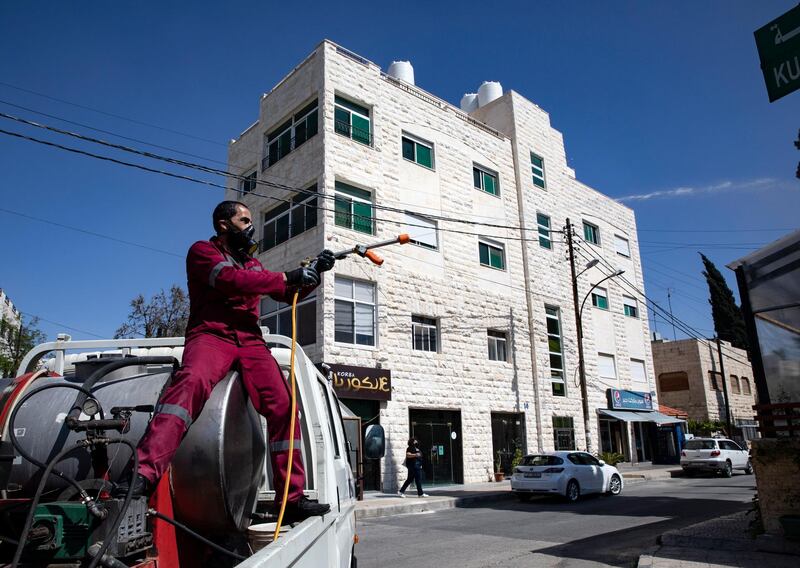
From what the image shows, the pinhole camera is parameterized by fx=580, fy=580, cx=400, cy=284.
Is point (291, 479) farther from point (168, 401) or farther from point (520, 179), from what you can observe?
point (520, 179)

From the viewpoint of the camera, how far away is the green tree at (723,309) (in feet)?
165

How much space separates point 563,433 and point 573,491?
30.9ft

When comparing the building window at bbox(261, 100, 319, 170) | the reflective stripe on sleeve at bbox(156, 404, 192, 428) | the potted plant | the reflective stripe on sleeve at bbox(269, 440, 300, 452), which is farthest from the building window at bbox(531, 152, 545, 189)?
the reflective stripe on sleeve at bbox(156, 404, 192, 428)

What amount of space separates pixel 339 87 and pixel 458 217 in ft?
22.1

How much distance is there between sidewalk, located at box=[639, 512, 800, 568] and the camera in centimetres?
655

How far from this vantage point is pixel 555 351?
85.1 feet

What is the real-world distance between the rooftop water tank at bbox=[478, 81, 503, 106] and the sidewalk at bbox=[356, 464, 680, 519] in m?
19.2

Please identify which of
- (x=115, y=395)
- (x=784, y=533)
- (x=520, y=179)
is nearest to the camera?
(x=115, y=395)

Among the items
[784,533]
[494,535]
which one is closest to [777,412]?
[784,533]

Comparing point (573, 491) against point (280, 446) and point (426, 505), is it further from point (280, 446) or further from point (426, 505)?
point (280, 446)

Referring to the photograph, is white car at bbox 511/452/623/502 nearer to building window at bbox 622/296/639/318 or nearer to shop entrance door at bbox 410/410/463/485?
shop entrance door at bbox 410/410/463/485

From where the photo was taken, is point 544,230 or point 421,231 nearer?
point 421,231

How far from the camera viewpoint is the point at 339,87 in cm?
2023

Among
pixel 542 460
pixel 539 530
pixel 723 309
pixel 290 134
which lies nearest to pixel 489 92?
pixel 290 134
